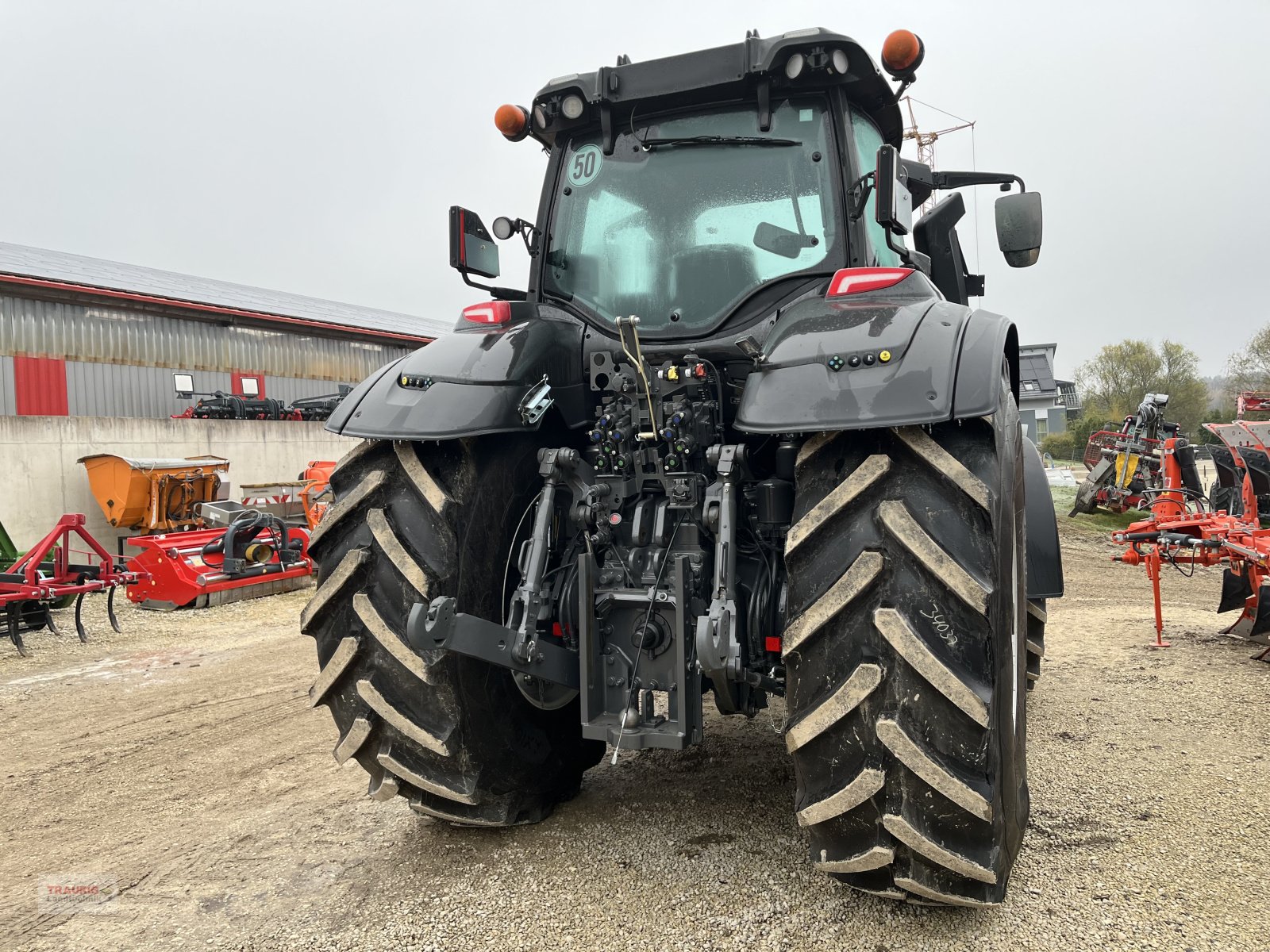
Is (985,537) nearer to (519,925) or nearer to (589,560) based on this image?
(589,560)

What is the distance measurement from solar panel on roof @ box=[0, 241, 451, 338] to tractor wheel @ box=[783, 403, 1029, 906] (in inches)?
612

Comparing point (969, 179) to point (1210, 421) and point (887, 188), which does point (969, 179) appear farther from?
point (1210, 421)

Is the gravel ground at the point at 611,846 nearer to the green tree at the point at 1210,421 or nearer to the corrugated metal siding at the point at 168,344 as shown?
the corrugated metal siding at the point at 168,344

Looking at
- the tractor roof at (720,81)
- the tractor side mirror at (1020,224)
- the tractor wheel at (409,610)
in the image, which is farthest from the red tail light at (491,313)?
the tractor side mirror at (1020,224)

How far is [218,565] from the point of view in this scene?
823 cm

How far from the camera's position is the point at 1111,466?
13789mm

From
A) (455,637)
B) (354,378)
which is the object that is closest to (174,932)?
(455,637)

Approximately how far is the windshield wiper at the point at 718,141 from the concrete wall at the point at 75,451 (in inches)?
325


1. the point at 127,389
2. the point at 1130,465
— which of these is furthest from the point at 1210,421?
the point at 127,389

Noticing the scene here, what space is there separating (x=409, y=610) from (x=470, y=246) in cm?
143

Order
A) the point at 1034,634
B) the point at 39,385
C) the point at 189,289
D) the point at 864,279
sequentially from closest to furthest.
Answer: the point at 864,279 → the point at 1034,634 → the point at 39,385 → the point at 189,289

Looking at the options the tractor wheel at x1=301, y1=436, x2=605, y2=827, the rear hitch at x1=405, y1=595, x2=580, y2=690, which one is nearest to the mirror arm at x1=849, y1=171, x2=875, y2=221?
the tractor wheel at x1=301, y1=436, x2=605, y2=827

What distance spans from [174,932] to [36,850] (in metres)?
1.07

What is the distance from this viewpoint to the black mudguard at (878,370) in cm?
199
